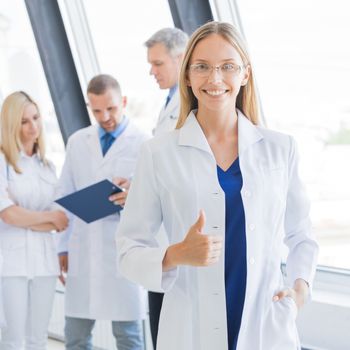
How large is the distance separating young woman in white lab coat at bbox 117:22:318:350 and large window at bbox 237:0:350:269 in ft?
4.27

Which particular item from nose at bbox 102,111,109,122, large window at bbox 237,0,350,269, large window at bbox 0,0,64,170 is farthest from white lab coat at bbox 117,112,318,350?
large window at bbox 0,0,64,170

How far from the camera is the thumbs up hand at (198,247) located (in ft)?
5.04

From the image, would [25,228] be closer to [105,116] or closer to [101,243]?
[101,243]

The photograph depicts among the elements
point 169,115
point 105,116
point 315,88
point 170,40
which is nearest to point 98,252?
point 105,116

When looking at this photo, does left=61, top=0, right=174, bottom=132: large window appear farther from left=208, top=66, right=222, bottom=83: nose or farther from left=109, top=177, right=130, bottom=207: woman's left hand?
left=208, top=66, right=222, bottom=83: nose

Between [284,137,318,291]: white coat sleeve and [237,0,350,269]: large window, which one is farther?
[237,0,350,269]: large window

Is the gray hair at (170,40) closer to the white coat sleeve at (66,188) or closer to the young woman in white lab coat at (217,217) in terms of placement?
the white coat sleeve at (66,188)

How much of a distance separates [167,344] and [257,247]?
12.8 inches

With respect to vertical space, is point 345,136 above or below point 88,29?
below

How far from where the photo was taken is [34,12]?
4340mm

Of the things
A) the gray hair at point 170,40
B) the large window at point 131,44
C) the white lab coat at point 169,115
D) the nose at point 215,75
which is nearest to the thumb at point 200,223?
the nose at point 215,75

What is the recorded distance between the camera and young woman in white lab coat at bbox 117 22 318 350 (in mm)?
1674

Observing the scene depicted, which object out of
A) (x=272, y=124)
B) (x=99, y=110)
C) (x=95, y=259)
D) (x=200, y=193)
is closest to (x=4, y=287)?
(x=95, y=259)

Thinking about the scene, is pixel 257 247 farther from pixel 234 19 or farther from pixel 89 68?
pixel 89 68
